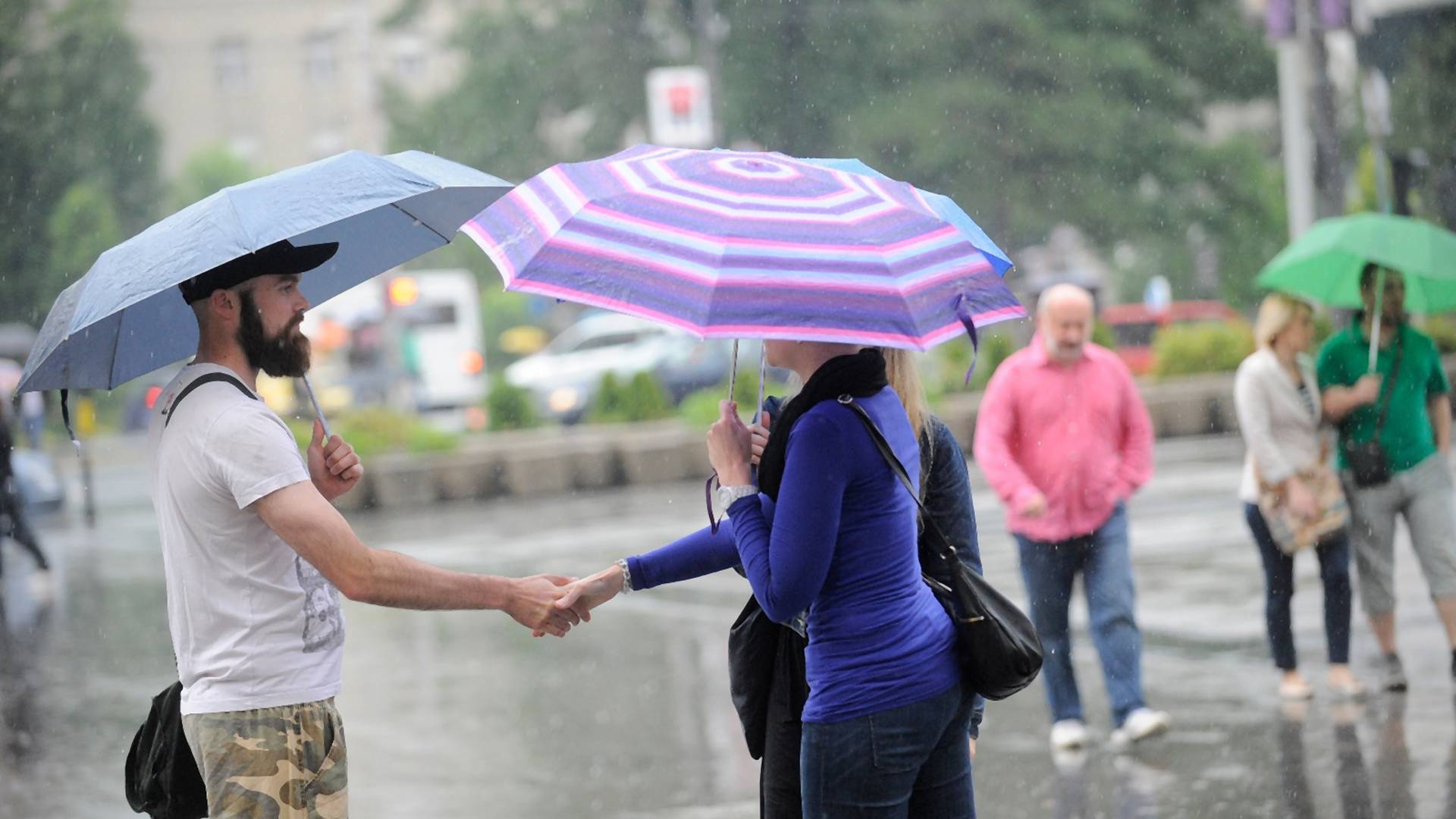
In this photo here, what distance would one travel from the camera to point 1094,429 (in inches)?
269

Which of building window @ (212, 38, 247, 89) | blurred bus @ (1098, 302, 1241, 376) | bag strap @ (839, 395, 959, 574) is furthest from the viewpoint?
building window @ (212, 38, 247, 89)

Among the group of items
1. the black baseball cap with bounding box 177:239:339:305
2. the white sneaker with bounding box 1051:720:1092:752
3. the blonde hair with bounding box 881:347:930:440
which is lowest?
the white sneaker with bounding box 1051:720:1092:752

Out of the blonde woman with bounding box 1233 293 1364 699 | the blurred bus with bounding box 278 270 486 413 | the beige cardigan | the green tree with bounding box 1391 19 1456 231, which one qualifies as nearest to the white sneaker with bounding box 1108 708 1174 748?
the blonde woman with bounding box 1233 293 1364 699

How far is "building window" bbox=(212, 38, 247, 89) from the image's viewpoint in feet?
223

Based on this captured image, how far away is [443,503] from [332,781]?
1530 cm

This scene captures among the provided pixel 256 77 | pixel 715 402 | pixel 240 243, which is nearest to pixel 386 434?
pixel 715 402

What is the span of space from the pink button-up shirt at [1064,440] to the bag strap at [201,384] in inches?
154

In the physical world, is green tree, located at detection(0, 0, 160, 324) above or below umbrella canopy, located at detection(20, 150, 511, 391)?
above

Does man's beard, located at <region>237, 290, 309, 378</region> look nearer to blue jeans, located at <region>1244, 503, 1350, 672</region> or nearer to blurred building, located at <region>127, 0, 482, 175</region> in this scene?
blue jeans, located at <region>1244, 503, 1350, 672</region>

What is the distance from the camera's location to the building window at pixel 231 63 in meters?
67.9

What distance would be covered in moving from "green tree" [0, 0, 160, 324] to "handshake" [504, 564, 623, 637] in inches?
1442

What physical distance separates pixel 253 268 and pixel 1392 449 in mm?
5452

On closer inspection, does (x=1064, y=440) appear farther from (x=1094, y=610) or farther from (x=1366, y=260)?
(x=1366, y=260)

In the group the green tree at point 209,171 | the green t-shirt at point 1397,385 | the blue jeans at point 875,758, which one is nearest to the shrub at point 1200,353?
the green t-shirt at point 1397,385
